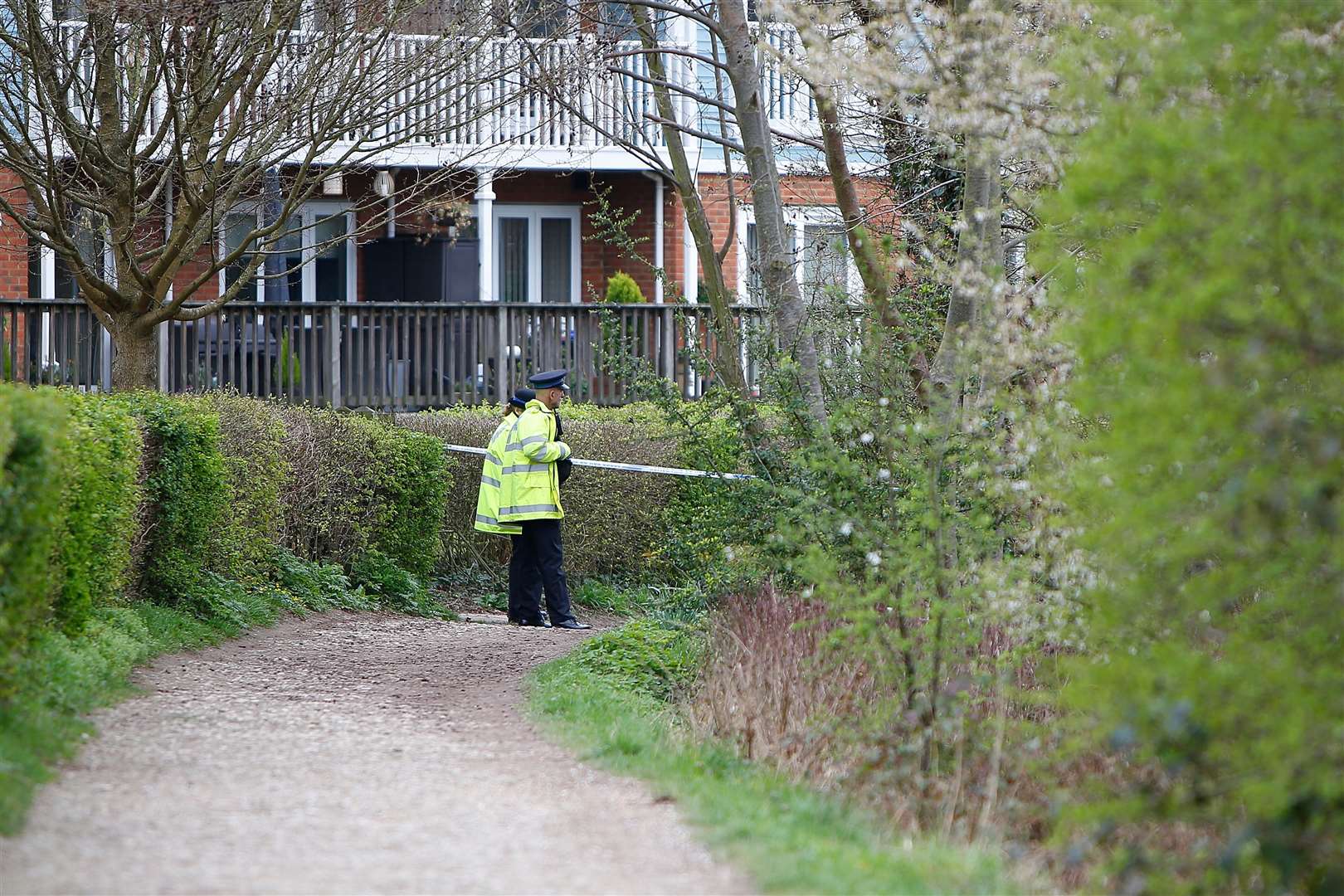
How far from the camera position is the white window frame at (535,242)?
21.4 m

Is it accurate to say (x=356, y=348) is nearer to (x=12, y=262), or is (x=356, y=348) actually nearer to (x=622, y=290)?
(x=622, y=290)

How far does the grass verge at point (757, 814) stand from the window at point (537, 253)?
13.8 metres

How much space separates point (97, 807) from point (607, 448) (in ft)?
29.0

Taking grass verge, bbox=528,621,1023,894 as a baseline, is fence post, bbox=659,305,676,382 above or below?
above

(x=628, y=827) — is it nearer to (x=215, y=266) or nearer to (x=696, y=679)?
(x=696, y=679)

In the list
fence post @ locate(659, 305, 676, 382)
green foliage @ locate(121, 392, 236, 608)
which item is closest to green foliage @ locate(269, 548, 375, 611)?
green foliage @ locate(121, 392, 236, 608)

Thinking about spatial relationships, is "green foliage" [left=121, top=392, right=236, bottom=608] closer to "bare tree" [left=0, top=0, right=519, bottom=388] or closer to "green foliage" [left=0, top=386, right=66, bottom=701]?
"bare tree" [left=0, top=0, right=519, bottom=388]

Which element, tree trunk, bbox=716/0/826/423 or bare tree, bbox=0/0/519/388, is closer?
tree trunk, bbox=716/0/826/423

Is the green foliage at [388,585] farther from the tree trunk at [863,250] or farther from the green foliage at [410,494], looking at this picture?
the tree trunk at [863,250]

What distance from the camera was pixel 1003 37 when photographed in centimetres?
830

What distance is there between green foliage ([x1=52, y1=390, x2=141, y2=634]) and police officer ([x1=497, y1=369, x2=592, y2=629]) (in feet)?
11.1

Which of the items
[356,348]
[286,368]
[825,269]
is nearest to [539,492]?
[825,269]

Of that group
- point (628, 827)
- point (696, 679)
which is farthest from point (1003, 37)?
point (628, 827)

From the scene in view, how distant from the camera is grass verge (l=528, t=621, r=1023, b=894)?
15.6 feet
